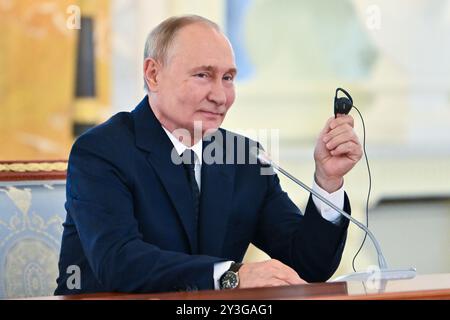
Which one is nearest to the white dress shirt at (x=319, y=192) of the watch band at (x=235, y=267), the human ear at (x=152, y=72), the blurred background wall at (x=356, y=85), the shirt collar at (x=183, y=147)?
the shirt collar at (x=183, y=147)

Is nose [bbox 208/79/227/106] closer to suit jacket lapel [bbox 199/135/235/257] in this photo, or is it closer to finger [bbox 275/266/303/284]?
suit jacket lapel [bbox 199/135/235/257]

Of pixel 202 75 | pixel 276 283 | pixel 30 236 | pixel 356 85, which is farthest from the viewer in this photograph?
pixel 356 85

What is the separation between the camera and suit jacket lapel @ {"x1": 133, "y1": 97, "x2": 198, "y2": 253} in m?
1.82

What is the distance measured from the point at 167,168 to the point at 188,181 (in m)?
0.06

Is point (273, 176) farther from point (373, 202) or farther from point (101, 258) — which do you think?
point (373, 202)

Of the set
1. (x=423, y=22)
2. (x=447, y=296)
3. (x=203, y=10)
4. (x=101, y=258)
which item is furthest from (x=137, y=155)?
(x=423, y=22)

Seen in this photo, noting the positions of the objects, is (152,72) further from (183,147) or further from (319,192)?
(319,192)

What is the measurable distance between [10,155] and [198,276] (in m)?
1.16

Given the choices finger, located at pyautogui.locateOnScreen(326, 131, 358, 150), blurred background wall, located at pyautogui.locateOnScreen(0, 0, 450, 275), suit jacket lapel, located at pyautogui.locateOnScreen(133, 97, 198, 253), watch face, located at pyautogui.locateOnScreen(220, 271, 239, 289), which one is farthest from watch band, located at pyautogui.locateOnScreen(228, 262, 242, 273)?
blurred background wall, located at pyautogui.locateOnScreen(0, 0, 450, 275)

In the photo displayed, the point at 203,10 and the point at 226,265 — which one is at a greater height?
the point at 203,10

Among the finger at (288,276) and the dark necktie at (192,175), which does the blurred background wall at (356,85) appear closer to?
the dark necktie at (192,175)

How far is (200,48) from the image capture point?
6.13ft

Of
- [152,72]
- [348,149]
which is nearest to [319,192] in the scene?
[348,149]

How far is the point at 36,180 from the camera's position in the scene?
6.86ft
